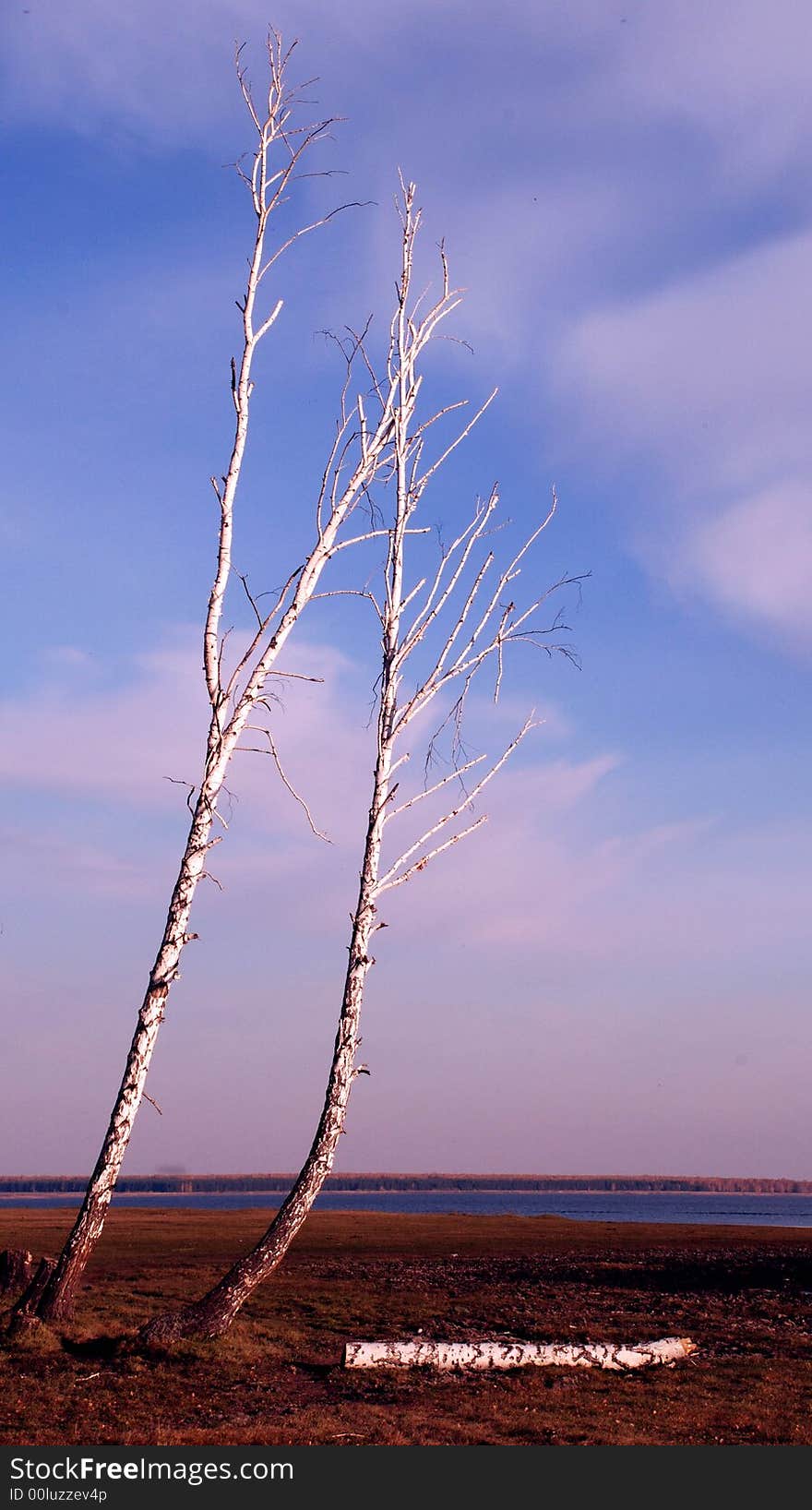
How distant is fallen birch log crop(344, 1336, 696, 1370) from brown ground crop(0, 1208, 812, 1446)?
36 centimetres

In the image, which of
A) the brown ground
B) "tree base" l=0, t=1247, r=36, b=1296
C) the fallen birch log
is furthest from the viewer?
"tree base" l=0, t=1247, r=36, b=1296

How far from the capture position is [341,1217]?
204ft

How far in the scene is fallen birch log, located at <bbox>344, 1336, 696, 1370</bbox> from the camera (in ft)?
46.7

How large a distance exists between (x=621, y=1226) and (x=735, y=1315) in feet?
128

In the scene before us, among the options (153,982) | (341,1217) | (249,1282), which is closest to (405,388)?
(153,982)

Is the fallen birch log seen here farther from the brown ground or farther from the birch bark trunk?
the birch bark trunk

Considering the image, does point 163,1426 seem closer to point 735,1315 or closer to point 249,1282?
point 249,1282

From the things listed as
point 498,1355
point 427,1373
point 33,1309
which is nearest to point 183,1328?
point 33,1309

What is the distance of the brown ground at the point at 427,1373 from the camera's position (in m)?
11.2

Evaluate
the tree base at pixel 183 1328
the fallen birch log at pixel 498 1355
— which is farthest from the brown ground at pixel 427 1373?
the fallen birch log at pixel 498 1355

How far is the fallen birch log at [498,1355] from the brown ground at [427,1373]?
0.36 metres

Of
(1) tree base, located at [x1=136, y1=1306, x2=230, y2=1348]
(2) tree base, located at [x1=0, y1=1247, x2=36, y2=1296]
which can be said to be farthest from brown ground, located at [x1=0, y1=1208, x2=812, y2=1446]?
(2) tree base, located at [x1=0, y1=1247, x2=36, y2=1296]

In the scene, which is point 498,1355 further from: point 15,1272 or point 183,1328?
point 15,1272

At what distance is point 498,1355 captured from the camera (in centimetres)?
1449
